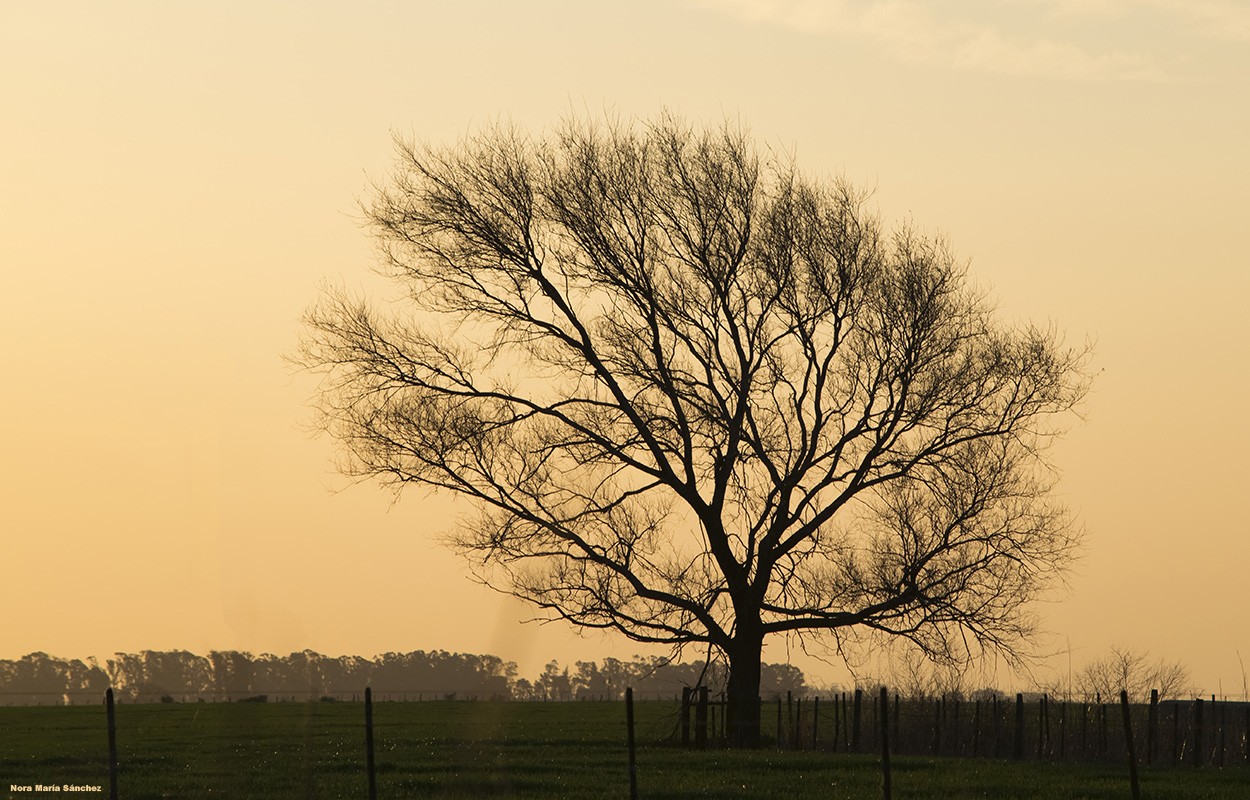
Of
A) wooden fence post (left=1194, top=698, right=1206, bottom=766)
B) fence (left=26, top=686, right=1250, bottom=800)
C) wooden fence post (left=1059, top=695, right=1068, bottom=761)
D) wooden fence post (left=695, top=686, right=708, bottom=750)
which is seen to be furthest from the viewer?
wooden fence post (left=695, top=686, right=708, bottom=750)

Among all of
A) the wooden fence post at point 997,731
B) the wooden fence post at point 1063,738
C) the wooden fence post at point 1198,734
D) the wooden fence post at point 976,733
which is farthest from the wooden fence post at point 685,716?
the wooden fence post at point 1198,734

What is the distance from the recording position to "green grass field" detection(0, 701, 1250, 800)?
22.2 m

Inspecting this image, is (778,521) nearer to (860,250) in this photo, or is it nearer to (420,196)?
(860,250)

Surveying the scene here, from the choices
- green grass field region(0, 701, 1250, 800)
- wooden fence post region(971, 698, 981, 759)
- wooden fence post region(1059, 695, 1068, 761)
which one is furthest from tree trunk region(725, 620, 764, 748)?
wooden fence post region(1059, 695, 1068, 761)

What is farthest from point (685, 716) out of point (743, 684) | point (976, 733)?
point (976, 733)

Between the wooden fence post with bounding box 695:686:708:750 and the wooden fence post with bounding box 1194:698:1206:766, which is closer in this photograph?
the wooden fence post with bounding box 1194:698:1206:766

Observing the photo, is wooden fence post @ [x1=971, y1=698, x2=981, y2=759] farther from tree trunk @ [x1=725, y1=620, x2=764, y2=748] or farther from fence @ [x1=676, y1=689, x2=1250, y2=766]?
tree trunk @ [x1=725, y1=620, x2=764, y2=748]

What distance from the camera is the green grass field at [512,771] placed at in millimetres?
22188

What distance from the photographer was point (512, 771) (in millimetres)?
25562

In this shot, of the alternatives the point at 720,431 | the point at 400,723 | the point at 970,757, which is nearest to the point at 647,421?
the point at 720,431

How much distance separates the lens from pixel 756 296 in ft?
106

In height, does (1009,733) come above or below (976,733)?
below

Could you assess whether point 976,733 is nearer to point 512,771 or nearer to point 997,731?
point 997,731

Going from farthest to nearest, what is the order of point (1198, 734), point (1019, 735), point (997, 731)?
point (997, 731) < point (1019, 735) < point (1198, 734)
